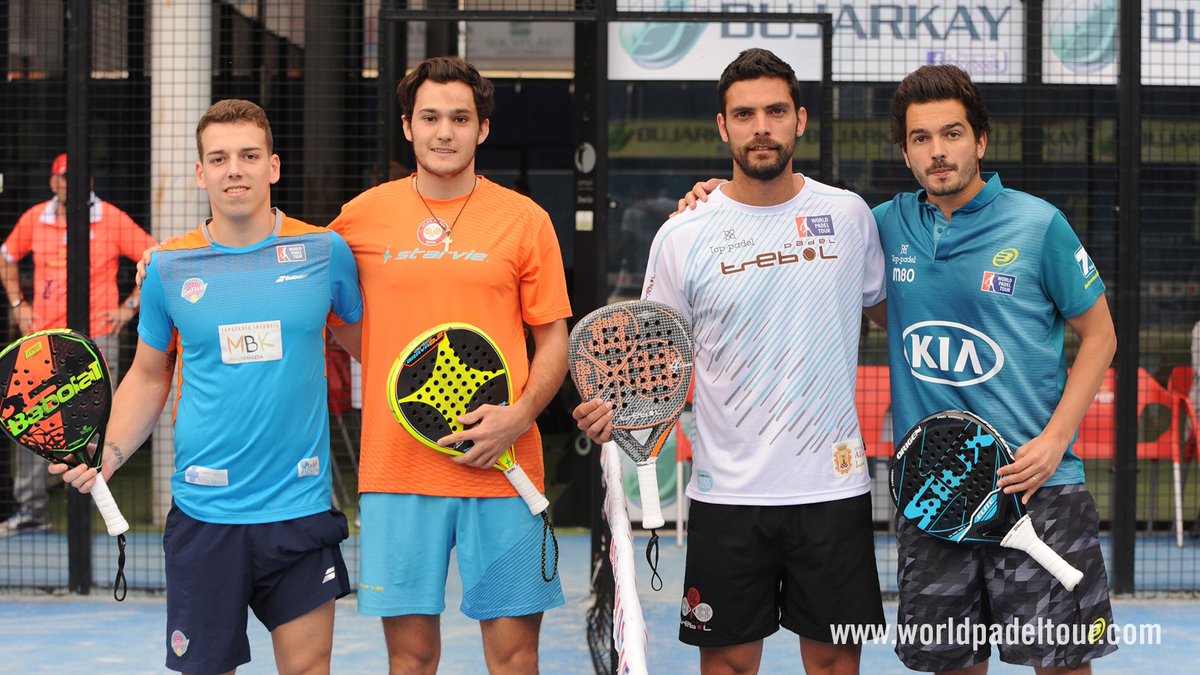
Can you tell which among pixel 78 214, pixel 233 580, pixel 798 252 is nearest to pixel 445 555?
pixel 233 580

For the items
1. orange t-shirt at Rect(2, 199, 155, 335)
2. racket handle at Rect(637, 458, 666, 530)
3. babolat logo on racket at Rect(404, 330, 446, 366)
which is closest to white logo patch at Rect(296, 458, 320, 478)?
babolat logo on racket at Rect(404, 330, 446, 366)

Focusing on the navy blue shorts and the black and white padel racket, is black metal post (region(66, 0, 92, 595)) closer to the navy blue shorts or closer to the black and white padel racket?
the navy blue shorts

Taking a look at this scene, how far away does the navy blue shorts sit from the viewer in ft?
10.7

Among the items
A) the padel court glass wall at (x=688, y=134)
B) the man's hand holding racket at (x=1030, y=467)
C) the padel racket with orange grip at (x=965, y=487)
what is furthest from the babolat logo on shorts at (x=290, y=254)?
the padel court glass wall at (x=688, y=134)

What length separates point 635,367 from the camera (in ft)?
10.3

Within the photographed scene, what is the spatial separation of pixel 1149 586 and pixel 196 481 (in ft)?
15.5

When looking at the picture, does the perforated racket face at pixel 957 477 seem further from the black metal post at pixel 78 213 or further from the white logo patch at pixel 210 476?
the black metal post at pixel 78 213

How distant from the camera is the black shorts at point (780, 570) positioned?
3.33m

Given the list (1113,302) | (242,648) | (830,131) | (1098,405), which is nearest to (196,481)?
(242,648)

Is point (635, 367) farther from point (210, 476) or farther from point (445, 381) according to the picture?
point (210, 476)

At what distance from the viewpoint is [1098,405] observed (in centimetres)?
680

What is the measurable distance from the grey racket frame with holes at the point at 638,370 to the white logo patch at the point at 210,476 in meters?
0.89

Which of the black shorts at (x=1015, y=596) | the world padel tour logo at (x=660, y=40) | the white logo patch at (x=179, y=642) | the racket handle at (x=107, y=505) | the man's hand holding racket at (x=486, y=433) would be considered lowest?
the white logo patch at (x=179, y=642)

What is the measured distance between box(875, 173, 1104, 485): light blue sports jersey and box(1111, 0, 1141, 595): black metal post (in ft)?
9.85
